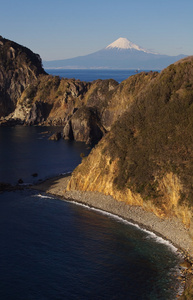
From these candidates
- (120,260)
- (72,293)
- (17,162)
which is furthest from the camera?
(17,162)

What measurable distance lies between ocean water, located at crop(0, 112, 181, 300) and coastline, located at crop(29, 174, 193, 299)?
2.86ft

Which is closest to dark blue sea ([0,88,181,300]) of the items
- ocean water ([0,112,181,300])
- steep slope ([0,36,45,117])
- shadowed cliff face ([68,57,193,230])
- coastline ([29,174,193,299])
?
ocean water ([0,112,181,300])

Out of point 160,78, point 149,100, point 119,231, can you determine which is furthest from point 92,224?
point 160,78

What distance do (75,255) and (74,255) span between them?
0.11 metres

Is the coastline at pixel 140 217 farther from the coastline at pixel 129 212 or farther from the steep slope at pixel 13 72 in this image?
the steep slope at pixel 13 72

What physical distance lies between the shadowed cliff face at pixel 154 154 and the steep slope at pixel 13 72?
10618cm

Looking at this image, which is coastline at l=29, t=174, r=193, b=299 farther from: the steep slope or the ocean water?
the steep slope

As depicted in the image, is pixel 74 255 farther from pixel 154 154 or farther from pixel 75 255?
pixel 154 154

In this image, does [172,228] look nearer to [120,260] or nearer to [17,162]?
[120,260]

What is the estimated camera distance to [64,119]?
150750 mm

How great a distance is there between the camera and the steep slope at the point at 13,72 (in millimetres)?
166625

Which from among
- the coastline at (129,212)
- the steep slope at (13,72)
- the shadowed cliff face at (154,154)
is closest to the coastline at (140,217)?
the coastline at (129,212)

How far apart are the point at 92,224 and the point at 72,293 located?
1698 cm

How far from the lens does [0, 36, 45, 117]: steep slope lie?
16662cm
